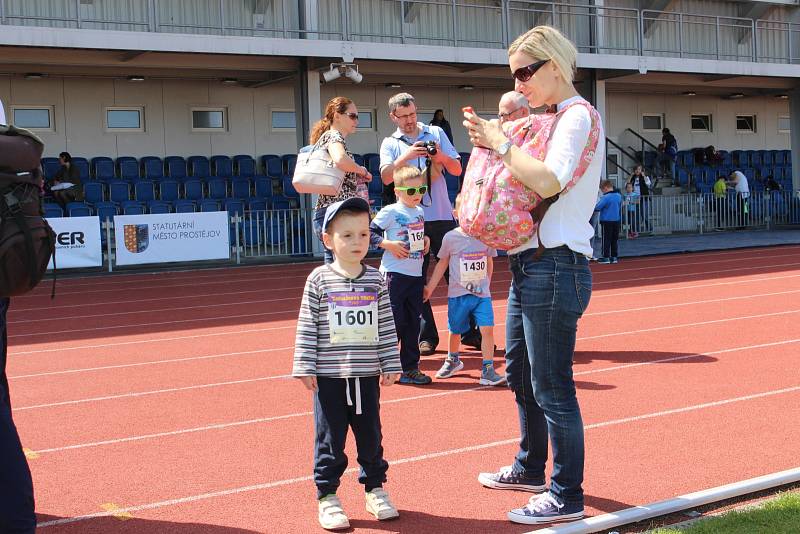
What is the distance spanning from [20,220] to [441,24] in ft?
80.0

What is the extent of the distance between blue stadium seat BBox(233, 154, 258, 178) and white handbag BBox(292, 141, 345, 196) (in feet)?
60.4

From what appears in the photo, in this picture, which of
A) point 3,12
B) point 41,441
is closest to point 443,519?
point 41,441

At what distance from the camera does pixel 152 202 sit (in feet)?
70.9

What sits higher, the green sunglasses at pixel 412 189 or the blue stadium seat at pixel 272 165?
the blue stadium seat at pixel 272 165

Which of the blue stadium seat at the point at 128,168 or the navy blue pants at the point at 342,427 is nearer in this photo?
the navy blue pants at the point at 342,427

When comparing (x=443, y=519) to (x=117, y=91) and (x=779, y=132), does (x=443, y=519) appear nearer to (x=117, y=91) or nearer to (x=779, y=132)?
(x=117, y=91)

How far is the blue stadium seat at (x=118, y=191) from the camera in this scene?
22425 millimetres

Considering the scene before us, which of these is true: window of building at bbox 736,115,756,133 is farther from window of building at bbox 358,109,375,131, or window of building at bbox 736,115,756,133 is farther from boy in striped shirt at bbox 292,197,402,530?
boy in striped shirt at bbox 292,197,402,530

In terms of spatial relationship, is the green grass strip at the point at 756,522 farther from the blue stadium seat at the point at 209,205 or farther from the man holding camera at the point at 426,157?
the blue stadium seat at the point at 209,205

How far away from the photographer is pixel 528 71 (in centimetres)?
412

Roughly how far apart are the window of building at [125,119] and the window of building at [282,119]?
11.8 ft

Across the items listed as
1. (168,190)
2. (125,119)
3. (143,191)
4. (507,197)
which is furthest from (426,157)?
(125,119)

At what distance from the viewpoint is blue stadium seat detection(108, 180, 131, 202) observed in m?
22.4

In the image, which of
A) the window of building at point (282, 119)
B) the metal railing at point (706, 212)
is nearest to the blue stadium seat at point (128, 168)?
the window of building at point (282, 119)
